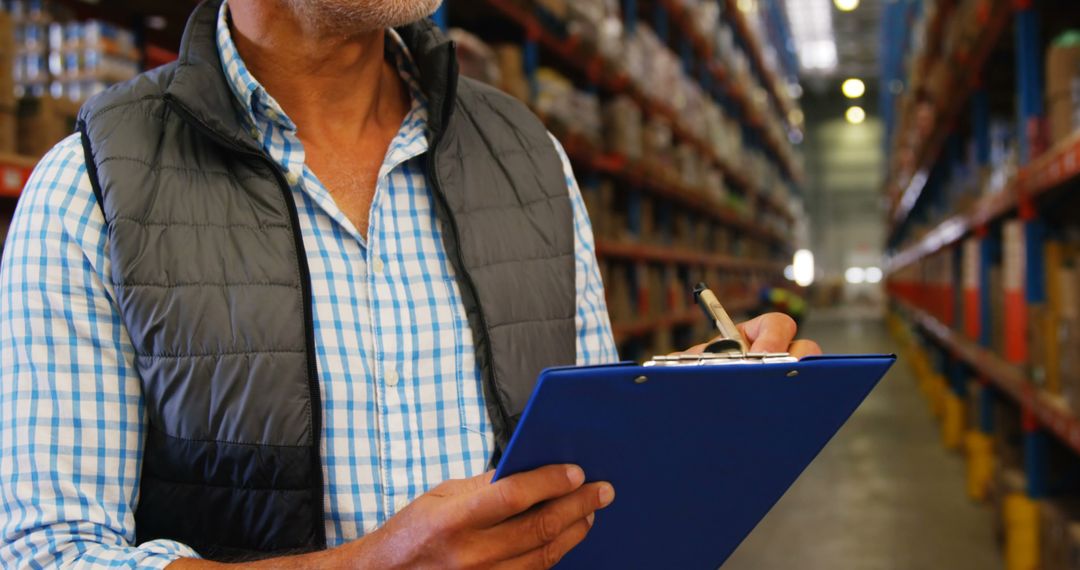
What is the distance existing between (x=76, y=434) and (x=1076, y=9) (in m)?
4.16

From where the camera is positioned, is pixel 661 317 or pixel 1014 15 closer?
pixel 1014 15

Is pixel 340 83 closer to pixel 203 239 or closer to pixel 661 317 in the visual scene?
pixel 203 239

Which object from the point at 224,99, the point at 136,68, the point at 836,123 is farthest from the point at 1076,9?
the point at 836,123

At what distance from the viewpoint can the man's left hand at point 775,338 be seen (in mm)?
979

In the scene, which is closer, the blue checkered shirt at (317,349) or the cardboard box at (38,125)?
the blue checkered shirt at (317,349)

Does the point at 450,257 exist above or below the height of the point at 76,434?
above

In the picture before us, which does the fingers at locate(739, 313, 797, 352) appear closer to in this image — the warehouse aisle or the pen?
the pen

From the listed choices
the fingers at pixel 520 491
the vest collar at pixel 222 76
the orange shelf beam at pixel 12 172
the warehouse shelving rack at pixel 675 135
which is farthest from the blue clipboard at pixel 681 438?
the warehouse shelving rack at pixel 675 135

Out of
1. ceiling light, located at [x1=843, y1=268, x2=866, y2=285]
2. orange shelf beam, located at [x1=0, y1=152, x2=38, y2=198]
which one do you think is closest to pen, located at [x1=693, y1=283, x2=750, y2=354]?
orange shelf beam, located at [x1=0, y1=152, x2=38, y2=198]

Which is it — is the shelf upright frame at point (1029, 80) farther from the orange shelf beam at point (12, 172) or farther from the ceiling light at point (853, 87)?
the ceiling light at point (853, 87)

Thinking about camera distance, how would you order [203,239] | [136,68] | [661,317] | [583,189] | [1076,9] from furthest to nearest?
[661,317] → [583,189] → [1076,9] → [136,68] → [203,239]

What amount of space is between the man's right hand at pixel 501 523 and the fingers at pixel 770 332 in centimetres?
24

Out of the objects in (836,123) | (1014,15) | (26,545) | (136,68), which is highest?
(836,123)

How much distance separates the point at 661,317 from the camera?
226 inches
